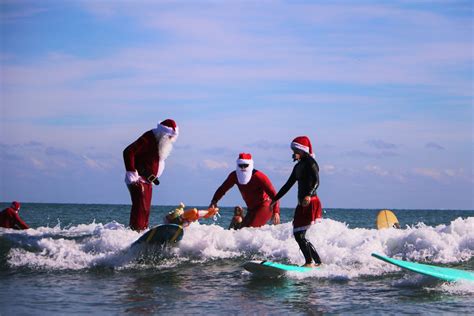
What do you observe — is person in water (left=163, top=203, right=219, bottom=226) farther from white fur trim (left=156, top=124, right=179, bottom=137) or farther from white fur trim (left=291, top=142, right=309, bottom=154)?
white fur trim (left=291, top=142, right=309, bottom=154)

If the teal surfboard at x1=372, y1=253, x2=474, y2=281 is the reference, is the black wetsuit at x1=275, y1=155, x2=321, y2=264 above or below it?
above

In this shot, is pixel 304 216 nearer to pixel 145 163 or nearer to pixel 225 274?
pixel 225 274

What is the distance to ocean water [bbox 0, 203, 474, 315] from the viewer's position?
777cm

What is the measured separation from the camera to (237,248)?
1197 cm

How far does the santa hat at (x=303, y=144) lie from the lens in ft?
31.4

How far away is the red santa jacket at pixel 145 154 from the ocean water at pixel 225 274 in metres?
1.09

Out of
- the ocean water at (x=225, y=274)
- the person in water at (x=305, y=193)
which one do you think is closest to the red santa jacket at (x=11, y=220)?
the ocean water at (x=225, y=274)

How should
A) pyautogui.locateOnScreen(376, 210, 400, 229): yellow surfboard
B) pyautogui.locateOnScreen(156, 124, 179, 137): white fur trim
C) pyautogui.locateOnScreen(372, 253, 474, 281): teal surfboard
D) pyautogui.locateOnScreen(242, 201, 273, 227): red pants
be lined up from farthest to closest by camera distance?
1. pyautogui.locateOnScreen(376, 210, 400, 229): yellow surfboard
2. pyautogui.locateOnScreen(242, 201, 273, 227): red pants
3. pyautogui.locateOnScreen(156, 124, 179, 137): white fur trim
4. pyautogui.locateOnScreen(372, 253, 474, 281): teal surfboard

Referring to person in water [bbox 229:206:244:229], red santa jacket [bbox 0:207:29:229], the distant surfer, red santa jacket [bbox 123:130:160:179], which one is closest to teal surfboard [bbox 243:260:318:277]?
red santa jacket [bbox 123:130:160:179]

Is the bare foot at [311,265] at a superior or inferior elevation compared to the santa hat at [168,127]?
inferior

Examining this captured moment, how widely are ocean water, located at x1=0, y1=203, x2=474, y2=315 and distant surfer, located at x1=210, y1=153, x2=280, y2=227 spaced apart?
A: 1.09 ft

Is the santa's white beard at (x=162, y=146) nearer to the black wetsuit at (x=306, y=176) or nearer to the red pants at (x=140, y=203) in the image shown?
the red pants at (x=140, y=203)

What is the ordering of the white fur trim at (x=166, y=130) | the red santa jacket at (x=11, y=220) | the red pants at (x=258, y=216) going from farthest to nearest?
the red santa jacket at (x=11, y=220) → the red pants at (x=258, y=216) → the white fur trim at (x=166, y=130)

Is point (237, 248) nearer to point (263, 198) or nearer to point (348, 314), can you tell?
point (263, 198)
